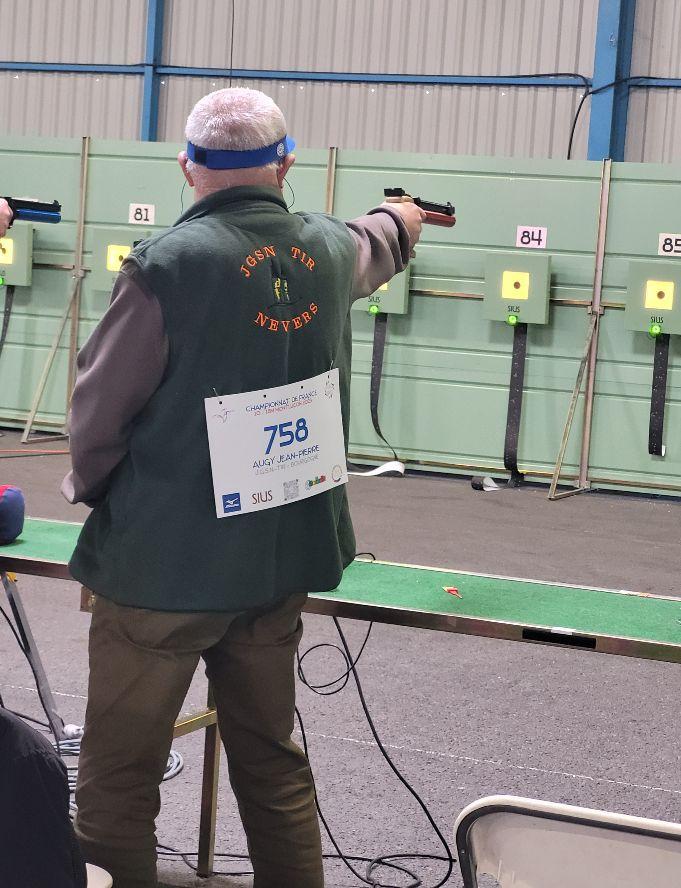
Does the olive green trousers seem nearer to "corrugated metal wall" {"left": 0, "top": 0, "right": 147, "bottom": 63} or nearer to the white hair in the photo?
the white hair

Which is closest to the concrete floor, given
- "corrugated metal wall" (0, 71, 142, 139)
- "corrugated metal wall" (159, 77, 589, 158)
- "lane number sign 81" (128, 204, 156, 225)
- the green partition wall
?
the green partition wall

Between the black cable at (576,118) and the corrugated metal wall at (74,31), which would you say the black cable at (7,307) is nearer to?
the corrugated metal wall at (74,31)

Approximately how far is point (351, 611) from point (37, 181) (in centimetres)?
742

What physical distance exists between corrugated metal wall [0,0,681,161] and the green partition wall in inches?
79.6

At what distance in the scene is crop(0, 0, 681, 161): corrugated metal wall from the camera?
31.4 ft

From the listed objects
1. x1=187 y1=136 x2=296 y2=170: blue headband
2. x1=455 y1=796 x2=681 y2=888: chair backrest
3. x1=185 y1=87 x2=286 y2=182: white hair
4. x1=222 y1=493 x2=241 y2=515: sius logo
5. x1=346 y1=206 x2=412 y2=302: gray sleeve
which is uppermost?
x1=185 y1=87 x2=286 y2=182: white hair

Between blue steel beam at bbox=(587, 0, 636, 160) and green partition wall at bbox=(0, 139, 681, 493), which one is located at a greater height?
blue steel beam at bbox=(587, 0, 636, 160)

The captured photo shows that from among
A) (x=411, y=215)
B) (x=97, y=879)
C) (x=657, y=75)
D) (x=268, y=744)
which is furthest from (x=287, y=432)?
(x=657, y=75)

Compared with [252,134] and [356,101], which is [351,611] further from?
[356,101]

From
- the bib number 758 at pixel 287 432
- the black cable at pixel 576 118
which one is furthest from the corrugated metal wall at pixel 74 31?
the bib number 758 at pixel 287 432

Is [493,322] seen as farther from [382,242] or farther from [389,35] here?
[382,242]

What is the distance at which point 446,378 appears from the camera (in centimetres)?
817

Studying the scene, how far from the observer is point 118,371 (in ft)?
6.09

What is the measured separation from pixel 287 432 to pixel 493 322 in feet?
20.3
